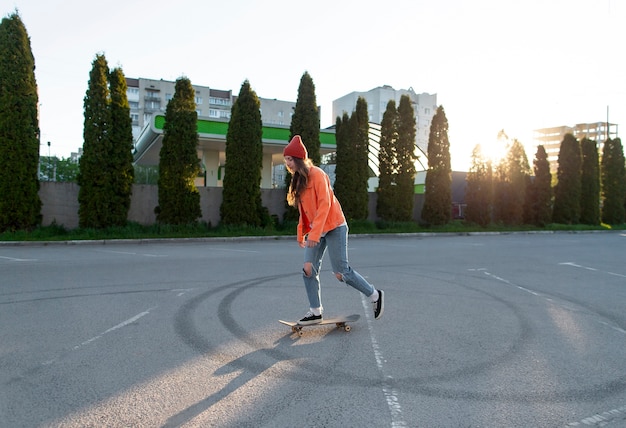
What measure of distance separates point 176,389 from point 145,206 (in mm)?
17526

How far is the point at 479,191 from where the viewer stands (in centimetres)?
2716

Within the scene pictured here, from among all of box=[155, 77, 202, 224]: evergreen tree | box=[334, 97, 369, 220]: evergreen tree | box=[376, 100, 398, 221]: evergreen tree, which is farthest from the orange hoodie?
box=[376, 100, 398, 221]: evergreen tree

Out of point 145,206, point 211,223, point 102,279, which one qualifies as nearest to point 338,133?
point 211,223

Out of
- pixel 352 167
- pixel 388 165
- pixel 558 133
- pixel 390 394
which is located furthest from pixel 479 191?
pixel 558 133

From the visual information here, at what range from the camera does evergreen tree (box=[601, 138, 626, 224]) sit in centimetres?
3600

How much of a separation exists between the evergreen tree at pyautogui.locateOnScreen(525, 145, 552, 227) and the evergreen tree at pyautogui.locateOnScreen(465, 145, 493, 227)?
169 inches

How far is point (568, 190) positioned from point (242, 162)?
24.7m

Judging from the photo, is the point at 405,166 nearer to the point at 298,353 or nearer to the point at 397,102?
the point at 298,353

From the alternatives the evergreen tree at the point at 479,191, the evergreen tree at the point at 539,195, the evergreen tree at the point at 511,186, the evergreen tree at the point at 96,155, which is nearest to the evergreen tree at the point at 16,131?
the evergreen tree at the point at 96,155

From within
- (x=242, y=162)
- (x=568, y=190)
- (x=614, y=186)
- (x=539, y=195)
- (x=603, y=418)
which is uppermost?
(x=614, y=186)

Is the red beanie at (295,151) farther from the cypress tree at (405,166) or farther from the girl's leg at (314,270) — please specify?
the cypress tree at (405,166)

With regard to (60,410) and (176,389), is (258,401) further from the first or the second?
(60,410)

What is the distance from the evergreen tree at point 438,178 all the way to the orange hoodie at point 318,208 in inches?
841

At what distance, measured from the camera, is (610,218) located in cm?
3600
